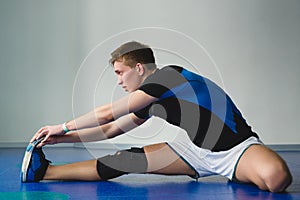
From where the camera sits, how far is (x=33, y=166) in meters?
2.75

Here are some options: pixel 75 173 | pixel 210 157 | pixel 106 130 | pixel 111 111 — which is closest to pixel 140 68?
pixel 111 111

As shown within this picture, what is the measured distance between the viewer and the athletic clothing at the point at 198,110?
254cm

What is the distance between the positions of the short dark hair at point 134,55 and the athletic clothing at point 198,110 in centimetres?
10

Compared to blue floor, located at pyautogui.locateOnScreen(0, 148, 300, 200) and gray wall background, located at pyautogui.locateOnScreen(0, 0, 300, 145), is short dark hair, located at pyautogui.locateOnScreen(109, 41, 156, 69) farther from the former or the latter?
gray wall background, located at pyautogui.locateOnScreen(0, 0, 300, 145)

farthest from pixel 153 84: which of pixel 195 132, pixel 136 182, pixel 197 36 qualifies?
pixel 197 36

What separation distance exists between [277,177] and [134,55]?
917mm

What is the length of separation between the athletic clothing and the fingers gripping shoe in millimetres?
607

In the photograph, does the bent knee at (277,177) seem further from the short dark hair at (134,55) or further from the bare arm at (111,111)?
the short dark hair at (134,55)

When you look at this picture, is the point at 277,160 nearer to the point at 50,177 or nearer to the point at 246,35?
the point at 50,177

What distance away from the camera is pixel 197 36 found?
5531mm

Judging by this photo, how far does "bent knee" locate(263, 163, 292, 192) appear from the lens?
91.4 inches

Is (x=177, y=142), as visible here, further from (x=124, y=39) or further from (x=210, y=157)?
(x=124, y=39)

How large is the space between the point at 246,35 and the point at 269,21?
288 mm

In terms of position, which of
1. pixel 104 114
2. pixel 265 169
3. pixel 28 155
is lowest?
pixel 28 155
